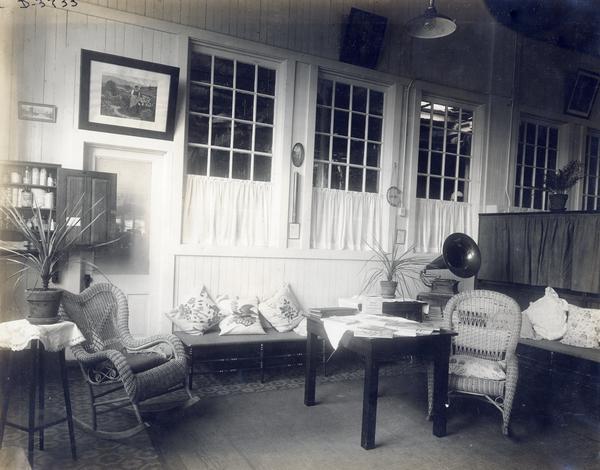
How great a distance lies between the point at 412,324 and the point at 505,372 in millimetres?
822

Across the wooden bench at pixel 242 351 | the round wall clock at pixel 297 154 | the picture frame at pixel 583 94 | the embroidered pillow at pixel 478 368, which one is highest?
the picture frame at pixel 583 94

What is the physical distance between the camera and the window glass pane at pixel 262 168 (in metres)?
5.78

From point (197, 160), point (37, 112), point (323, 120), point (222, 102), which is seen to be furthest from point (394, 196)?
point (37, 112)

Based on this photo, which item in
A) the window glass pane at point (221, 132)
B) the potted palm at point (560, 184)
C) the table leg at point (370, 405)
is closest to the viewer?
the table leg at point (370, 405)

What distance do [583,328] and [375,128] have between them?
3422 millimetres

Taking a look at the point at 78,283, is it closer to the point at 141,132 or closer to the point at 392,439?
the point at 141,132

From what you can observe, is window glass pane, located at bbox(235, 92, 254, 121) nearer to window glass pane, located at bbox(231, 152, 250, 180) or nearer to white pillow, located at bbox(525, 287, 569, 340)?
window glass pane, located at bbox(231, 152, 250, 180)

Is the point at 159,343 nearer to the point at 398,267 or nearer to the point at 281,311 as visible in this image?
the point at 281,311

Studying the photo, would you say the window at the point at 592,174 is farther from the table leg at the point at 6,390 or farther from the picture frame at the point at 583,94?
the table leg at the point at 6,390

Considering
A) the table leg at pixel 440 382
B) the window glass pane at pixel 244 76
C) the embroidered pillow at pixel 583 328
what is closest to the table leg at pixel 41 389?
the table leg at pixel 440 382

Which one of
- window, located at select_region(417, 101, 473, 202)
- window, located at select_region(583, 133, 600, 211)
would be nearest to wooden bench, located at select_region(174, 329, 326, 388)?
window, located at select_region(417, 101, 473, 202)

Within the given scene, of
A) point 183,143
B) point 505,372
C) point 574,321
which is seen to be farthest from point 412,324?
point 183,143

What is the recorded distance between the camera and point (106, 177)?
4613mm

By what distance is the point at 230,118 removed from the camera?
5602 mm
